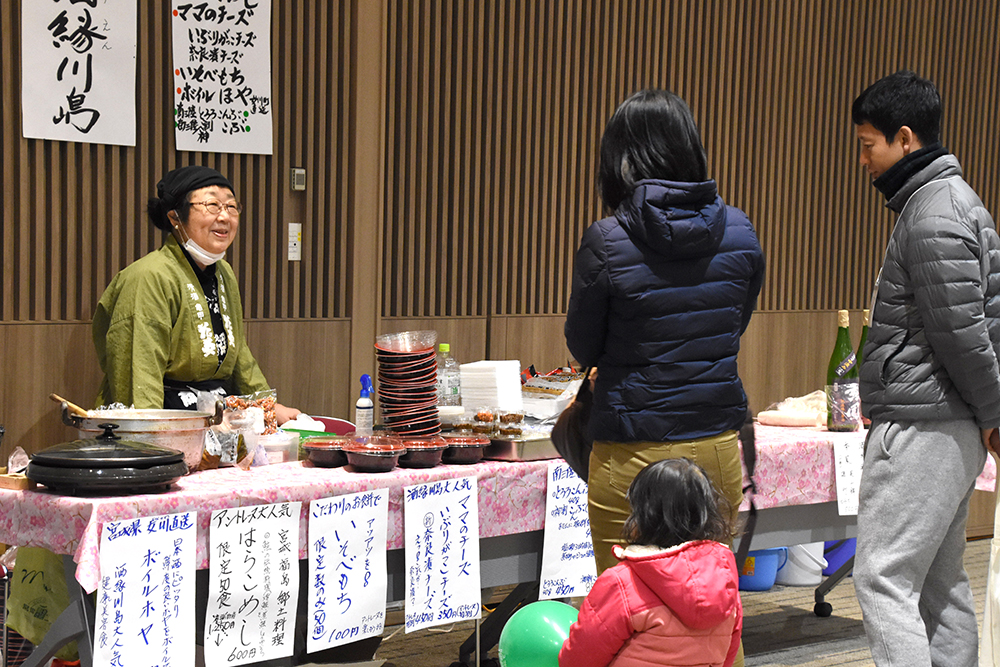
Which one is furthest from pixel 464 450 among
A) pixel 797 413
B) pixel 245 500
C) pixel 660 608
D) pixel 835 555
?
pixel 835 555

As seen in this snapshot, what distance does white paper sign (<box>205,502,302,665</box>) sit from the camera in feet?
8.29

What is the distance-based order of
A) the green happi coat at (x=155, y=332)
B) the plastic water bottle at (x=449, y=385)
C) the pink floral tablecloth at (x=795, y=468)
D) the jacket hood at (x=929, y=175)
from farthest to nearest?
the plastic water bottle at (x=449, y=385) → the pink floral tablecloth at (x=795, y=468) → the green happi coat at (x=155, y=332) → the jacket hood at (x=929, y=175)

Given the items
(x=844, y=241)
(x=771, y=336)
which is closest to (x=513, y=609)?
(x=771, y=336)

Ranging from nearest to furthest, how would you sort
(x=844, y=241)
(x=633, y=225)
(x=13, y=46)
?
(x=633, y=225), (x=13, y=46), (x=844, y=241)

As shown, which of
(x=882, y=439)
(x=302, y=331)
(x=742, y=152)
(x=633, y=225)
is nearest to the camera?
(x=633, y=225)

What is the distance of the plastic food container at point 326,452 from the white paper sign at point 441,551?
0.73 feet

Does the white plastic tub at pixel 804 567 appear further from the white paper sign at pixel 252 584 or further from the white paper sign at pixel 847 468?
the white paper sign at pixel 252 584

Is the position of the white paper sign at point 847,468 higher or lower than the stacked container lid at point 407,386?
lower

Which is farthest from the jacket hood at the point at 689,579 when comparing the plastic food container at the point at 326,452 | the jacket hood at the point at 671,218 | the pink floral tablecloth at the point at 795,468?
the pink floral tablecloth at the point at 795,468

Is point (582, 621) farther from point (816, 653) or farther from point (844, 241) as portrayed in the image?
point (844, 241)

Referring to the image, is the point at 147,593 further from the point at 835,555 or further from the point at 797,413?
the point at 835,555

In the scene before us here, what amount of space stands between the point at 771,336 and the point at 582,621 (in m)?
3.51

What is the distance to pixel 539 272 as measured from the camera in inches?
188

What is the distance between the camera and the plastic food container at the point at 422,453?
9.49 ft
